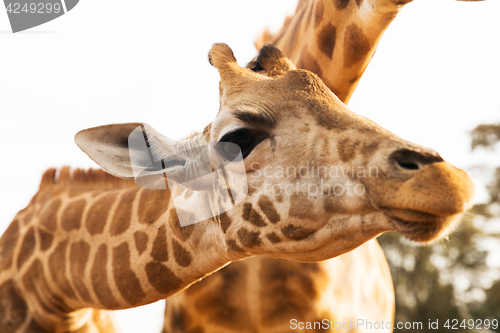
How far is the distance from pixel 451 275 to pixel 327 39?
50.4 ft

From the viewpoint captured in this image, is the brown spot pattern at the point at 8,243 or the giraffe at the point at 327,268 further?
the brown spot pattern at the point at 8,243

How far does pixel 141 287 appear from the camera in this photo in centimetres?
278

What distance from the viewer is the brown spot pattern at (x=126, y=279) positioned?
2.80 meters

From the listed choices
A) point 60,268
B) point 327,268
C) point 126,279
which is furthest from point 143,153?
point 327,268

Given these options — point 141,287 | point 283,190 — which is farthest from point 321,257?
point 141,287

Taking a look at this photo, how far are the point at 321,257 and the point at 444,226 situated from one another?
2.16 feet

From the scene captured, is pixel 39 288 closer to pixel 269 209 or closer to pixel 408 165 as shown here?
pixel 269 209

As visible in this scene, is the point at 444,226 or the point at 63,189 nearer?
the point at 444,226

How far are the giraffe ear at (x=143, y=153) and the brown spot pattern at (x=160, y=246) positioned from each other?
492 mm

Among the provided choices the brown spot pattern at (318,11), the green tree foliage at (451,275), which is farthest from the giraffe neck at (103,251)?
the green tree foliage at (451,275)

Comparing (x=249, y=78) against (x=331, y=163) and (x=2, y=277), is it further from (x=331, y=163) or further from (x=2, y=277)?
(x=2, y=277)

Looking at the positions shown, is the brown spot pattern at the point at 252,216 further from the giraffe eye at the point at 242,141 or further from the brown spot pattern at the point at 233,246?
the giraffe eye at the point at 242,141

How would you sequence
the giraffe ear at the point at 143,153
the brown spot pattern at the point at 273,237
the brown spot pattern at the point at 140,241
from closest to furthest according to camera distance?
1. the brown spot pattern at the point at 273,237
2. the giraffe ear at the point at 143,153
3. the brown spot pattern at the point at 140,241

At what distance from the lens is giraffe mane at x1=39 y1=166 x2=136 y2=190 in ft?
12.5
